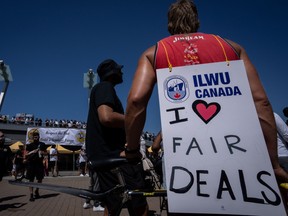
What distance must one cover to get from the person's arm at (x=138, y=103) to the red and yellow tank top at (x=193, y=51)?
9 cm

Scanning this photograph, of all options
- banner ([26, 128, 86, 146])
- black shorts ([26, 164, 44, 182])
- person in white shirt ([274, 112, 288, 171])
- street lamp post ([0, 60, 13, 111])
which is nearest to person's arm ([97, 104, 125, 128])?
person in white shirt ([274, 112, 288, 171])

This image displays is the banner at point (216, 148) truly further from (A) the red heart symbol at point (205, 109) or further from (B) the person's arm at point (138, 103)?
(B) the person's arm at point (138, 103)

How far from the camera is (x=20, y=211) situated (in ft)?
18.7

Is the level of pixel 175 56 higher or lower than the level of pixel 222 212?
higher

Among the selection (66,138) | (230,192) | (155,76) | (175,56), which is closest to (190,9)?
(175,56)

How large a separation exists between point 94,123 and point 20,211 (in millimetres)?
4657

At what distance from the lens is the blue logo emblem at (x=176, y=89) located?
1328 millimetres

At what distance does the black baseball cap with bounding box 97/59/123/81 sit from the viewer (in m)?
2.63

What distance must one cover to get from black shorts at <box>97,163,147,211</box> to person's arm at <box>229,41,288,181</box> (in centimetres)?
92

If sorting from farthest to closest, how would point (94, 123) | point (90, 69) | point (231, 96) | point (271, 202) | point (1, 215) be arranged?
point (90, 69) < point (1, 215) < point (94, 123) < point (231, 96) < point (271, 202)

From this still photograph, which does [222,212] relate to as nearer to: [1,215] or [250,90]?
[250,90]

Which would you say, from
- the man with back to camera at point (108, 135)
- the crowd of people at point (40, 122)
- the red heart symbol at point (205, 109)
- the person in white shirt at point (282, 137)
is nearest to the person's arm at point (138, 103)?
the red heart symbol at point (205, 109)

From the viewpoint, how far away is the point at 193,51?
150 cm

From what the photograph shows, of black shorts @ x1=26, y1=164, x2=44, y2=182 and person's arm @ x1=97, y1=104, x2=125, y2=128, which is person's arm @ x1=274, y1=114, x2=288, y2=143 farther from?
black shorts @ x1=26, y1=164, x2=44, y2=182
